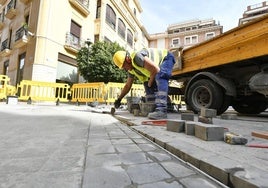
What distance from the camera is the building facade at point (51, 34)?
13797mm

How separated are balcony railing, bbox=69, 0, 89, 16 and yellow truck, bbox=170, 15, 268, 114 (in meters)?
13.4

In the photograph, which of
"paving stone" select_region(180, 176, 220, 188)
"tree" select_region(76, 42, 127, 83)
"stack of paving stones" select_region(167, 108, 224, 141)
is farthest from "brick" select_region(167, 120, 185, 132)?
"tree" select_region(76, 42, 127, 83)

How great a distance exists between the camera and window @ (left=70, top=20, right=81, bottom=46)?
53.2 feet

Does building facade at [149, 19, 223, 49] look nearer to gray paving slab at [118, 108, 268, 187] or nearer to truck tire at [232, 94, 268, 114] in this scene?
truck tire at [232, 94, 268, 114]

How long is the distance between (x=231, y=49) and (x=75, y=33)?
48.7 ft

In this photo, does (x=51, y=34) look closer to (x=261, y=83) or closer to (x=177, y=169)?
(x=261, y=83)

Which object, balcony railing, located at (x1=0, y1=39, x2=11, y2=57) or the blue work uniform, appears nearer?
the blue work uniform

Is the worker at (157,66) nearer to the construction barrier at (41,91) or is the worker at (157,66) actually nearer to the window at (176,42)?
the construction barrier at (41,91)

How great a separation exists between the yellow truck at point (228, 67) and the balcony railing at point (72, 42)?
11.8 meters

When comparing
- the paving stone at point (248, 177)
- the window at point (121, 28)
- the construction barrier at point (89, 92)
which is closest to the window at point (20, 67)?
the construction barrier at point (89, 92)

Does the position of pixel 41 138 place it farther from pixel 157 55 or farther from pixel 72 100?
pixel 72 100

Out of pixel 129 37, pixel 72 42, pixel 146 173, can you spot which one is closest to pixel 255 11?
pixel 129 37

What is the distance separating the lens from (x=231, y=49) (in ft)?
13.4

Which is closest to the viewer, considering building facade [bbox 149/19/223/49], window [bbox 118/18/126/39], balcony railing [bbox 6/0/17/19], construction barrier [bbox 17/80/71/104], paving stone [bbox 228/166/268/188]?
paving stone [bbox 228/166/268/188]
